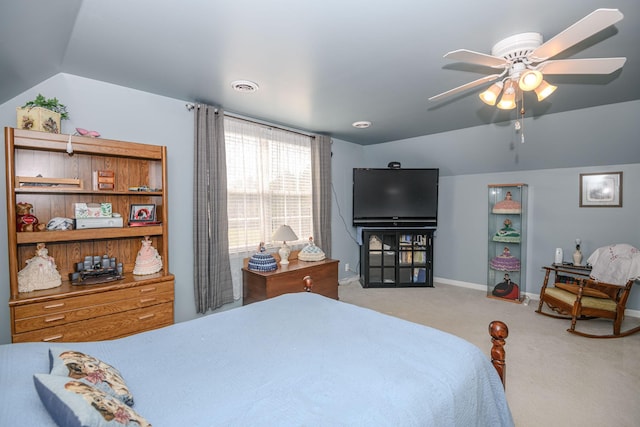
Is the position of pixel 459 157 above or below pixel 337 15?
below

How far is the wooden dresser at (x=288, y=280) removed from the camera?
3.25 m

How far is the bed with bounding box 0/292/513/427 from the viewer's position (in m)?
0.99

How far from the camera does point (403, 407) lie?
1042 mm

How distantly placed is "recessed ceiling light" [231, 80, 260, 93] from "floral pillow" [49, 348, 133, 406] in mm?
2226

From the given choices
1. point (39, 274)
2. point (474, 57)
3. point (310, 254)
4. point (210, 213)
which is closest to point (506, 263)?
point (310, 254)

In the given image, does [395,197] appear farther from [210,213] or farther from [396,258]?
[210,213]

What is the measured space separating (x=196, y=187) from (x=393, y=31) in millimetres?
2288

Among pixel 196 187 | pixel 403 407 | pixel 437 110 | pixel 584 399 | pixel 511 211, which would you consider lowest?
pixel 584 399

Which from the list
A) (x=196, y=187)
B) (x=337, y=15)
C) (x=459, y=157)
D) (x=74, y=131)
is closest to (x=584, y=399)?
(x=337, y=15)

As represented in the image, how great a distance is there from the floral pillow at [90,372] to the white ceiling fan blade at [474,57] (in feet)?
6.84

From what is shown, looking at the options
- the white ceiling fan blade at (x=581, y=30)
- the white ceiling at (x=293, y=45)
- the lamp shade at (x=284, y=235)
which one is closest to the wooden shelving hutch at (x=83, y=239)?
the white ceiling at (x=293, y=45)

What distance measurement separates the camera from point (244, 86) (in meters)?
2.68

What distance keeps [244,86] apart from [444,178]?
12.5ft

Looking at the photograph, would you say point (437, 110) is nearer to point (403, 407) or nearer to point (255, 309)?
point (255, 309)
